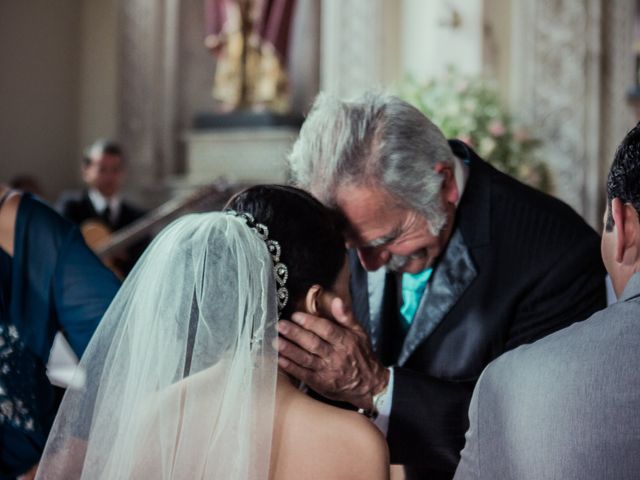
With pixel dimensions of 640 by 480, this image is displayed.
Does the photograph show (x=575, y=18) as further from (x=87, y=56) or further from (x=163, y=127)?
(x=87, y=56)

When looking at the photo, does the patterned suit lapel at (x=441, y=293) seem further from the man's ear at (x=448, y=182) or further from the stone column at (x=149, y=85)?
the stone column at (x=149, y=85)

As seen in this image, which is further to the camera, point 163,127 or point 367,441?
point 163,127

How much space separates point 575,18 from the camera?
26.7 feet

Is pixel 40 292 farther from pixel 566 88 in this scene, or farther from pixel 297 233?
pixel 566 88

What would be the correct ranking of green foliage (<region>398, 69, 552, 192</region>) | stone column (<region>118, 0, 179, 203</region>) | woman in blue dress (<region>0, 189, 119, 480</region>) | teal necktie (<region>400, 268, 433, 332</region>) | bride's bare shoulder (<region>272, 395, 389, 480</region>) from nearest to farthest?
bride's bare shoulder (<region>272, 395, 389, 480</region>) < woman in blue dress (<region>0, 189, 119, 480</region>) < teal necktie (<region>400, 268, 433, 332</region>) < green foliage (<region>398, 69, 552, 192</region>) < stone column (<region>118, 0, 179, 203</region>)

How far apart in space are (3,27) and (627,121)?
710 cm

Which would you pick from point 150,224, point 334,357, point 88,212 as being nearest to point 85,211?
point 88,212

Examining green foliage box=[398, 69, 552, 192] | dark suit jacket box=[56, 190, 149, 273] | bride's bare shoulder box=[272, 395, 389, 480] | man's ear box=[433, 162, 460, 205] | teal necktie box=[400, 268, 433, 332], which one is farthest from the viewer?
dark suit jacket box=[56, 190, 149, 273]

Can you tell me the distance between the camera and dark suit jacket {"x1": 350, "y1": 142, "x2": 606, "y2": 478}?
8.78 feet

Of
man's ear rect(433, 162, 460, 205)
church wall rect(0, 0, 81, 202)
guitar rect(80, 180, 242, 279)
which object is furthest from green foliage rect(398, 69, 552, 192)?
church wall rect(0, 0, 81, 202)

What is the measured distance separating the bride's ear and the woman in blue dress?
0.63 metres

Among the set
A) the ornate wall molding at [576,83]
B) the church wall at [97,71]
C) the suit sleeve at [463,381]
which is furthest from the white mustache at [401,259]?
the church wall at [97,71]

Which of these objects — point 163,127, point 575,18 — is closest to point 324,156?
point 575,18

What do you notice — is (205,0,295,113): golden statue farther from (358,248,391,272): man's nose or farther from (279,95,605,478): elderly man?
(358,248,391,272): man's nose
